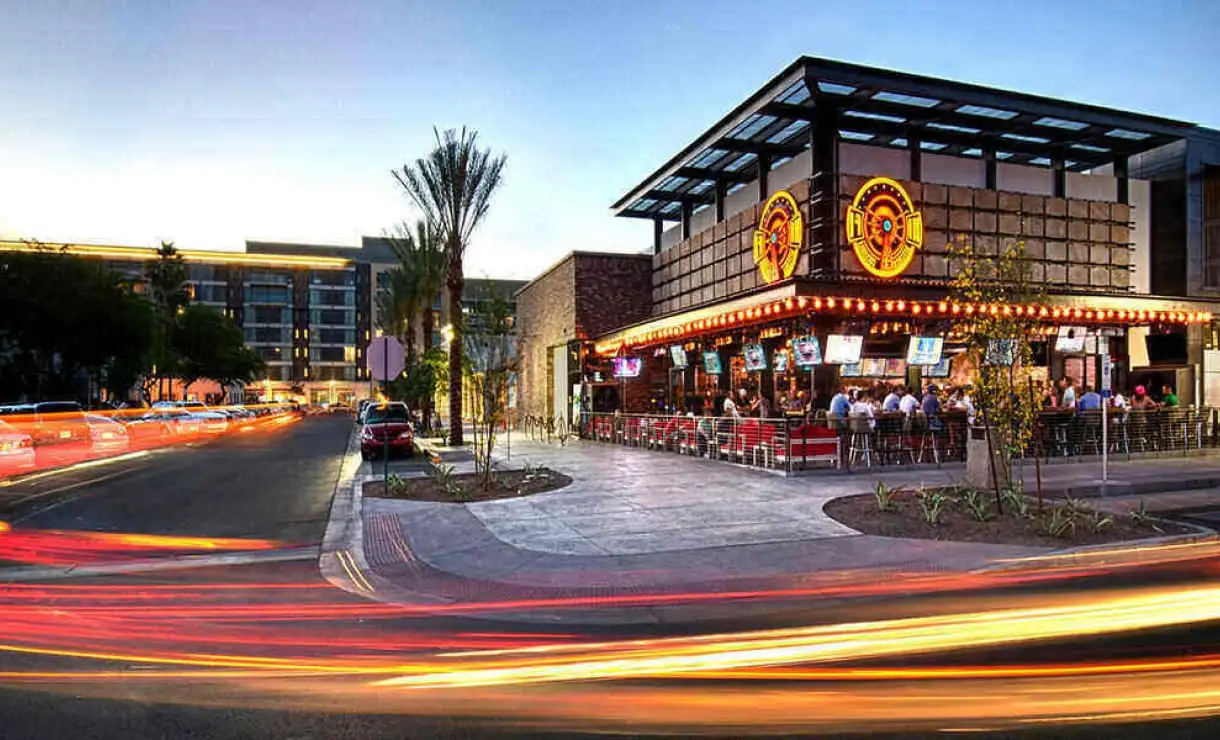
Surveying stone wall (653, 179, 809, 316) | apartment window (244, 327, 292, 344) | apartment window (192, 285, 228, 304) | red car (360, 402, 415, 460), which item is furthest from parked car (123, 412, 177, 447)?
apartment window (244, 327, 292, 344)

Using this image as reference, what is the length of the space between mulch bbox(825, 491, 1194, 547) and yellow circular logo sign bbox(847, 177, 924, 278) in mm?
11918

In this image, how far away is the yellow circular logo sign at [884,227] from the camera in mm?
21719

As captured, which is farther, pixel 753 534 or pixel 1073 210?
pixel 1073 210

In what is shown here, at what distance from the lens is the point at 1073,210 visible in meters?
25.0

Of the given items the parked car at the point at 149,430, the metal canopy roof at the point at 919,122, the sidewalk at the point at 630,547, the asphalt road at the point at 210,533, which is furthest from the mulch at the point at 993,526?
the parked car at the point at 149,430

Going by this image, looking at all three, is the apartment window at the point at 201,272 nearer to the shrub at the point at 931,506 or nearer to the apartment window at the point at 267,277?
the apartment window at the point at 267,277

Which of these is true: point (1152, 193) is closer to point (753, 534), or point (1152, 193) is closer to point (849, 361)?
point (849, 361)

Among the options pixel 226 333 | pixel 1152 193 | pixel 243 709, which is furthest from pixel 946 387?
pixel 226 333

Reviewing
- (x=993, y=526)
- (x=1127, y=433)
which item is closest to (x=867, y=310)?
(x=1127, y=433)

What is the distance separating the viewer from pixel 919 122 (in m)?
23.1

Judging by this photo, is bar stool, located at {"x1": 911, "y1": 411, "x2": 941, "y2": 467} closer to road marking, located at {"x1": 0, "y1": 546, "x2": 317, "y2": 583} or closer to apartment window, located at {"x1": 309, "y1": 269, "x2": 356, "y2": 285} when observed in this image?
road marking, located at {"x1": 0, "y1": 546, "x2": 317, "y2": 583}

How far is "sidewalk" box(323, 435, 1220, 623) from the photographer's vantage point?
24.7 feet

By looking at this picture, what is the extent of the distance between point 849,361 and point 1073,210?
1223cm

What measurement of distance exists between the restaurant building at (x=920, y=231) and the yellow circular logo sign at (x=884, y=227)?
0.05 meters
